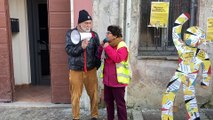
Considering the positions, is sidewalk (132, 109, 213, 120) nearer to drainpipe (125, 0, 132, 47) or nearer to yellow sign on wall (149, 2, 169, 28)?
drainpipe (125, 0, 132, 47)

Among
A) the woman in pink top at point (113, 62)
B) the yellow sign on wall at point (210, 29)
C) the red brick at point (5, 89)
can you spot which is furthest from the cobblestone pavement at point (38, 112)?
the yellow sign on wall at point (210, 29)

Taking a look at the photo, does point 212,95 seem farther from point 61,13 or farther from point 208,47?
point 61,13

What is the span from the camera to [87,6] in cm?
468

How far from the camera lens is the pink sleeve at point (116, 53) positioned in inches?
145

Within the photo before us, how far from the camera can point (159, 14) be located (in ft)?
15.6

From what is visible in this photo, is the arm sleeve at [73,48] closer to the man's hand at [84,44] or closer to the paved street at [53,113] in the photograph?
the man's hand at [84,44]

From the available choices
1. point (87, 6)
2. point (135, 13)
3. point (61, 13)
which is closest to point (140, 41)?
point (135, 13)

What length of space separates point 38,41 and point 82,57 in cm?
280

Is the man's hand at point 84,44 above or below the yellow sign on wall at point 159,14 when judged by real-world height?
below

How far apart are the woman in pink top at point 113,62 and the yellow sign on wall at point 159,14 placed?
1.17 metres

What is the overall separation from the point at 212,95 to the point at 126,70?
6.75 feet

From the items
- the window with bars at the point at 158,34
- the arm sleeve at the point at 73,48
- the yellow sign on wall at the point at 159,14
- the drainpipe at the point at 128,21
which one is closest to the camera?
the arm sleeve at the point at 73,48

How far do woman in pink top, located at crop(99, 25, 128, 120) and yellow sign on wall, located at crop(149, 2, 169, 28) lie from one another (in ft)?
3.85

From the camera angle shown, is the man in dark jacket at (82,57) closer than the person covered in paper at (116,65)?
No
